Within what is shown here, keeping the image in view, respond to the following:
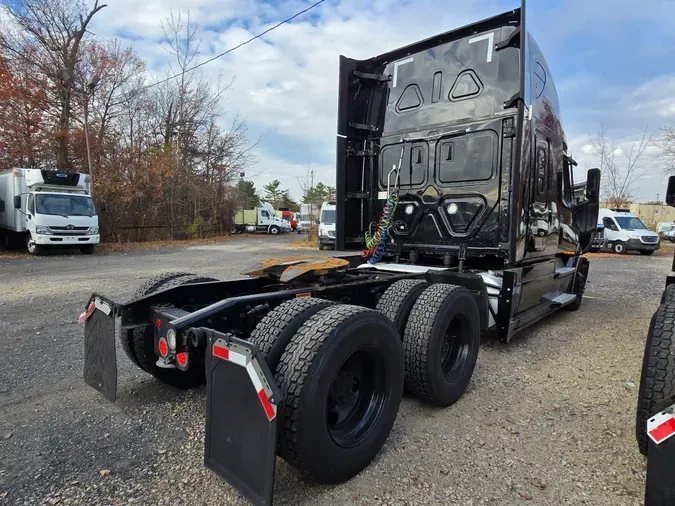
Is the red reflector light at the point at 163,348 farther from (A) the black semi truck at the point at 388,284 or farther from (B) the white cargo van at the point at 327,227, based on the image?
(B) the white cargo van at the point at 327,227

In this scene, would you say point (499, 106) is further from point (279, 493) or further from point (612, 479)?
point (279, 493)

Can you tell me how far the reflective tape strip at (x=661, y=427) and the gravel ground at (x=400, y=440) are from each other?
2.08ft

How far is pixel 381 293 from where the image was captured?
3.51 meters

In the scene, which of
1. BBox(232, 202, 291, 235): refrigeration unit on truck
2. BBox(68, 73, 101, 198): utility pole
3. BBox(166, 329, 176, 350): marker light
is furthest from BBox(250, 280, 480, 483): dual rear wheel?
BBox(232, 202, 291, 235): refrigeration unit on truck

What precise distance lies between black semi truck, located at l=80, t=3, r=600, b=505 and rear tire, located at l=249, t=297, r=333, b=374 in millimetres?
11

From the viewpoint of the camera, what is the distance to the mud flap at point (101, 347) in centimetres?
254

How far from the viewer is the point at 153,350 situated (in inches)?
119

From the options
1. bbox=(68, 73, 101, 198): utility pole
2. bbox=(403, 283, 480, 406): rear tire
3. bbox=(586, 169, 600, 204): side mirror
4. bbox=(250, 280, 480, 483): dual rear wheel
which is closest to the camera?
bbox=(250, 280, 480, 483): dual rear wheel

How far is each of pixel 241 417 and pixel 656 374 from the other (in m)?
2.31

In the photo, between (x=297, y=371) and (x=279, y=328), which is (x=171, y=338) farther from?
(x=297, y=371)

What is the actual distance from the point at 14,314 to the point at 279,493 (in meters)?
5.64

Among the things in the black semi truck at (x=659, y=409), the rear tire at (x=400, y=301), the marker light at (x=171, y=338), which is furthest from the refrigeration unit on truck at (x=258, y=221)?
the black semi truck at (x=659, y=409)

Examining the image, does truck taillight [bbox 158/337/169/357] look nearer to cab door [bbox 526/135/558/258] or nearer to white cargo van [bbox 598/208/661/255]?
cab door [bbox 526/135/558/258]

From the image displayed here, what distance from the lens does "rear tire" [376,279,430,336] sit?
3121 millimetres
